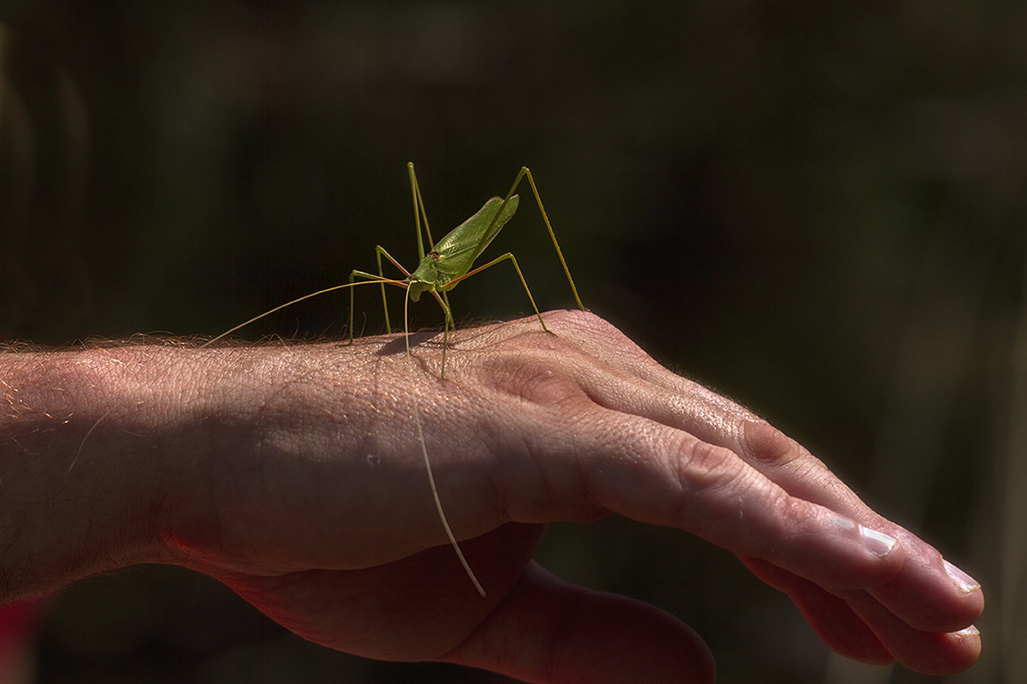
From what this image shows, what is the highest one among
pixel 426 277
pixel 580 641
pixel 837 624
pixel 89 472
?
pixel 426 277

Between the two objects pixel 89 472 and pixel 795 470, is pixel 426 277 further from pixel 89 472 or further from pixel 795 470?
pixel 795 470

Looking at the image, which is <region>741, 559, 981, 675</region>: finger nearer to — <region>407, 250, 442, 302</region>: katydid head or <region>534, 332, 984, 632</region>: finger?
<region>534, 332, 984, 632</region>: finger

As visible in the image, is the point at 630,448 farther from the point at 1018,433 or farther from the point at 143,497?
the point at 1018,433

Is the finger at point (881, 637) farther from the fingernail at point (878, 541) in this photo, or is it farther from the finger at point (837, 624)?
the fingernail at point (878, 541)

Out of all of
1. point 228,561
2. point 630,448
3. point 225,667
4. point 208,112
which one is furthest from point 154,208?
point 630,448

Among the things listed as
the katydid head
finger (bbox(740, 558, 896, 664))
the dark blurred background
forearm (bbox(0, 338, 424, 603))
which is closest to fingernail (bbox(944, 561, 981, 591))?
finger (bbox(740, 558, 896, 664))

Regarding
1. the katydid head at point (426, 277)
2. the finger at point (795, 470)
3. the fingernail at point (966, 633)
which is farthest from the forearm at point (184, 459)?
the fingernail at point (966, 633)

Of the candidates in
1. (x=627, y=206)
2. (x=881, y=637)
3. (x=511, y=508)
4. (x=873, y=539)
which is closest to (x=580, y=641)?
(x=511, y=508)
